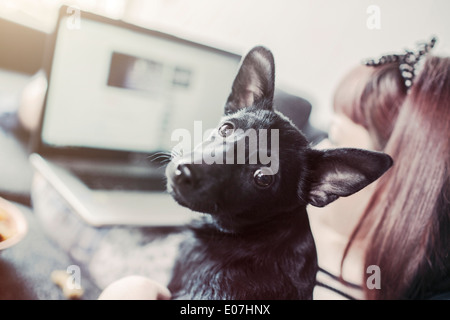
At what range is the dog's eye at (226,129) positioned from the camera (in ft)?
2.50

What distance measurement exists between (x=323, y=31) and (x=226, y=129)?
0.45 metres

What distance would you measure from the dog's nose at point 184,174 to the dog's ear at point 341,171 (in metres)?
0.27

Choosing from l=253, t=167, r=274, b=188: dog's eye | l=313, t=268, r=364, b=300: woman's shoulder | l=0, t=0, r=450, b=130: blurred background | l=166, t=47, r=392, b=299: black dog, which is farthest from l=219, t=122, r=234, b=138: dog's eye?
l=313, t=268, r=364, b=300: woman's shoulder

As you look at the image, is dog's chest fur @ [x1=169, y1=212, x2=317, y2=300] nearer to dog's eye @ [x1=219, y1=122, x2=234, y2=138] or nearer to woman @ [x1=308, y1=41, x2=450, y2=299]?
woman @ [x1=308, y1=41, x2=450, y2=299]

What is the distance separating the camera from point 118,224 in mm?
869

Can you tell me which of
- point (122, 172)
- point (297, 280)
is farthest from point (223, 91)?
point (297, 280)

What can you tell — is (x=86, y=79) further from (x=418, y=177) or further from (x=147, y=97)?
(x=418, y=177)

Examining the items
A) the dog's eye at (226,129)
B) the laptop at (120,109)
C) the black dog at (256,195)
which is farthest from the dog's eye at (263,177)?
the laptop at (120,109)

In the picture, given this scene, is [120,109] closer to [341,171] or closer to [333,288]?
[341,171]

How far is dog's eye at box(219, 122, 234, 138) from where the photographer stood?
30.0 inches

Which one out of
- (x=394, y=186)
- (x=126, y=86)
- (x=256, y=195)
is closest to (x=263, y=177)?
(x=256, y=195)

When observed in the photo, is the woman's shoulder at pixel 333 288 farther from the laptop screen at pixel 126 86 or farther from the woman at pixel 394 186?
the laptop screen at pixel 126 86

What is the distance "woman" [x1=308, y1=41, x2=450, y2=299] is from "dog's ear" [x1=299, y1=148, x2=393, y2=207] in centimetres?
16

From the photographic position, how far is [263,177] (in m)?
0.72
